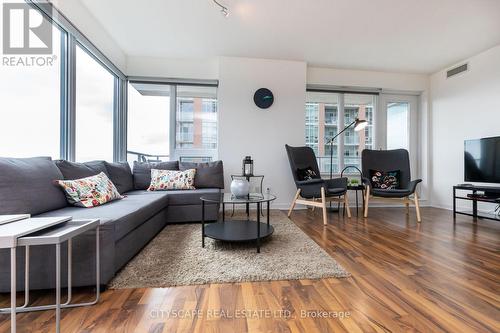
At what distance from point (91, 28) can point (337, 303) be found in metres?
3.63

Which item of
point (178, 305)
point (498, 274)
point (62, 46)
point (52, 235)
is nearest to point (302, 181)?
point (498, 274)

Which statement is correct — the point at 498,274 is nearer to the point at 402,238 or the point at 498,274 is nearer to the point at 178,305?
the point at 402,238

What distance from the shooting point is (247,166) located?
12.0ft

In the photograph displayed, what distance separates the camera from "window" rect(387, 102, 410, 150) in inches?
174

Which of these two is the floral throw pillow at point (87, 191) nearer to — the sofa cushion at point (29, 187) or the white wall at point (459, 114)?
the sofa cushion at point (29, 187)

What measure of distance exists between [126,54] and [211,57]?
1.35 m

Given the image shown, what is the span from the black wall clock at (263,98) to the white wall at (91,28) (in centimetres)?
213

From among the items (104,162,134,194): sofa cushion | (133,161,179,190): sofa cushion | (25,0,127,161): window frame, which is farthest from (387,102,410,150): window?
(25,0,127,161): window frame

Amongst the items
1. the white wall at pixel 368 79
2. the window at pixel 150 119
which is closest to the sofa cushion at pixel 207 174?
the window at pixel 150 119

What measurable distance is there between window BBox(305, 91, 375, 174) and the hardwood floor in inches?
98.8

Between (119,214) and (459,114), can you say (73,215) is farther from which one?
(459,114)

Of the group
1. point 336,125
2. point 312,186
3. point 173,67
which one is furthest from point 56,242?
point 336,125

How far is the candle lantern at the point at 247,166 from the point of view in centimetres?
354

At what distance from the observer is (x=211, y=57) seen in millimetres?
3752
